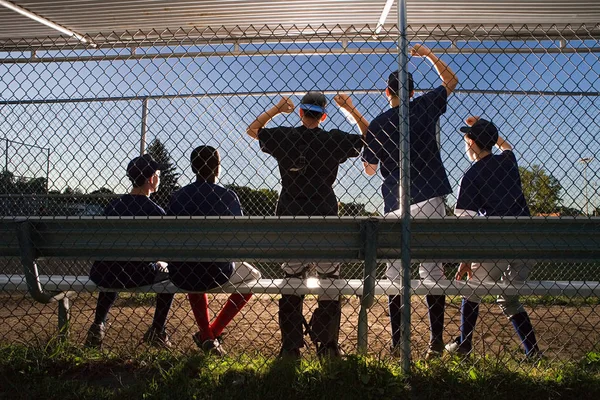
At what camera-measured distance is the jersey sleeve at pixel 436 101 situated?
315cm

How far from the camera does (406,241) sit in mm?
2676

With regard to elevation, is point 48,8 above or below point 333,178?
above

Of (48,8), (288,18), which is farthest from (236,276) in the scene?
(48,8)

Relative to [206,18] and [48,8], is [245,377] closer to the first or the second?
[206,18]

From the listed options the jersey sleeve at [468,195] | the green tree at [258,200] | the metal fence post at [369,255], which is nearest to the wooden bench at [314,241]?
the metal fence post at [369,255]

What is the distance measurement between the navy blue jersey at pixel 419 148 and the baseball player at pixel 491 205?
0.28 m

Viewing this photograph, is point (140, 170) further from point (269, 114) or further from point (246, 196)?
point (246, 196)

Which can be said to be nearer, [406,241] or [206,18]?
[406,241]

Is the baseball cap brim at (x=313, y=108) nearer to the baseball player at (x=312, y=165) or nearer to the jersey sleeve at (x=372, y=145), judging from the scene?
the baseball player at (x=312, y=165)

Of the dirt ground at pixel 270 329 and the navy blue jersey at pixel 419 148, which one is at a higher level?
the navy blue jersey at pixel 419 148

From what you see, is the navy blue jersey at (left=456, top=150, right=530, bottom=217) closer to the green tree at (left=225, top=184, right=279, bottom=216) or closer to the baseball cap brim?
the baseball cap brim

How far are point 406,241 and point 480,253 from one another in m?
0.49

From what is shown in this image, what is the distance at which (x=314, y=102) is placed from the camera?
334 cm

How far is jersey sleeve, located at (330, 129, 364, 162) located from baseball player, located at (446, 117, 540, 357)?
2.84 ft
